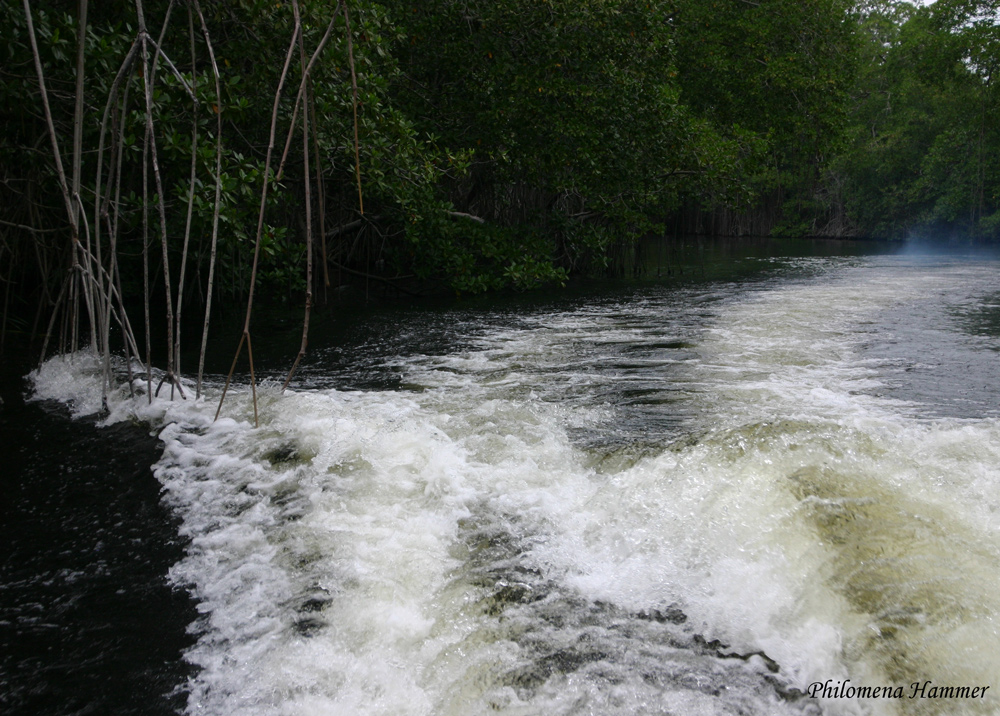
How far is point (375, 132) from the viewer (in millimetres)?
7406

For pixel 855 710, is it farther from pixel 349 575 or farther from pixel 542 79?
pixel 542 79

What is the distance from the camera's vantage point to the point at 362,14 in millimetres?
6832

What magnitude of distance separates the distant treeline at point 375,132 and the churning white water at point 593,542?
3.58ft

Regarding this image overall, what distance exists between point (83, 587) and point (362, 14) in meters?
5.48

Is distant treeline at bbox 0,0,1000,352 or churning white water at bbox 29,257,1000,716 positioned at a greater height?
distant treeline at bbox 0,0,1000,352

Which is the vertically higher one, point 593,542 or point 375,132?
point 375,132

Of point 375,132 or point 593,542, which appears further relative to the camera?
point 375,132

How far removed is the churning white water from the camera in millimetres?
2365

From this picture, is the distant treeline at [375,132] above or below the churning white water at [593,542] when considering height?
above

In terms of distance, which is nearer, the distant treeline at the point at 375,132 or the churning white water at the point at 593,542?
the churning white water at the point at 593,542

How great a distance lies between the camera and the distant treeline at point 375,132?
192 inches

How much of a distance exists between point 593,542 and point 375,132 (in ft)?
17.5

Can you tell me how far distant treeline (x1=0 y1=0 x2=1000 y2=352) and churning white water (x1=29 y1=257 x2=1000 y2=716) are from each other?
109 centimetres

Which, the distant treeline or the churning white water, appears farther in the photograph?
the distant treeline
